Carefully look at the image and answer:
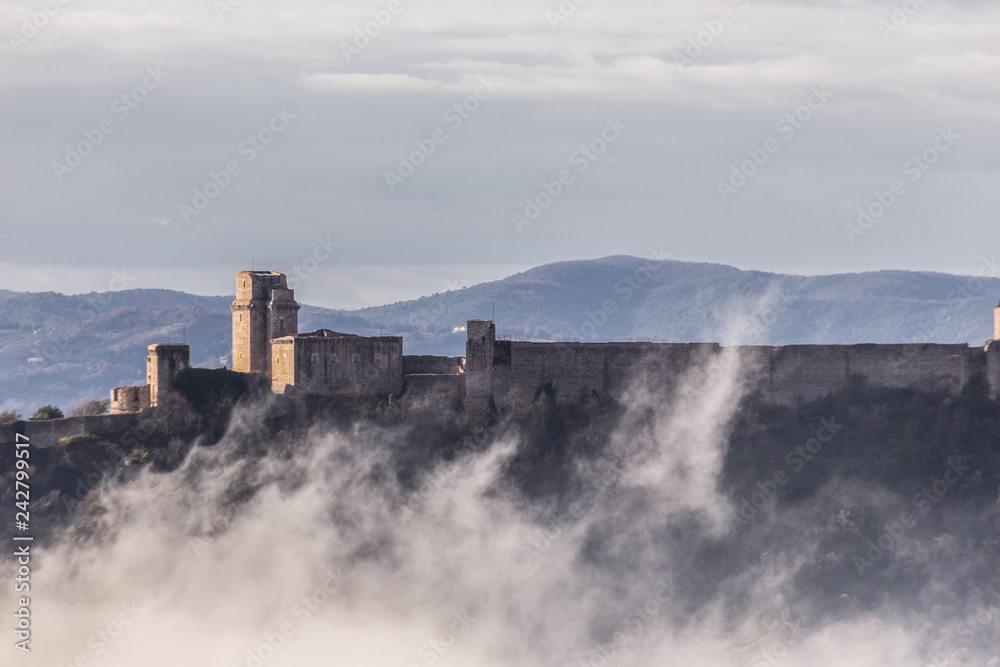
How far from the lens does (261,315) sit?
281 feet

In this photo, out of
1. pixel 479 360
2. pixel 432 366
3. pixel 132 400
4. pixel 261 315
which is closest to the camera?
pixel 479 360

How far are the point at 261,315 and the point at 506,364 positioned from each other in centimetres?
1356

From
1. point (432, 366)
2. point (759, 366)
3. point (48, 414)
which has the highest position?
point (432, 366)

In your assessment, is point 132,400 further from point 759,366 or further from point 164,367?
point 759,366

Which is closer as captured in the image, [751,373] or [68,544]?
[68,544]

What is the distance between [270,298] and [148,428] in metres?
9.49

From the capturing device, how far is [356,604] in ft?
280

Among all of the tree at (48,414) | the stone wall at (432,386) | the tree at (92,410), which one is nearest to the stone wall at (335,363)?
the stone wall at (432,386)

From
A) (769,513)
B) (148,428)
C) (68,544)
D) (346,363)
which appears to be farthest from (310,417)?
(769,513)

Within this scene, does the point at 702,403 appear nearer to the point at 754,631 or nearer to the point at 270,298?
the point at 754,631

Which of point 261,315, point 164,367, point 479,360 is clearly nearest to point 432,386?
point 479,360

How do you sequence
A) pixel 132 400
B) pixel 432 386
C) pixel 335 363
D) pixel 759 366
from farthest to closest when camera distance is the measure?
1. pixel 759 366
2. pixel 432 386
3. pixel 132 400
4. pixel 335 363

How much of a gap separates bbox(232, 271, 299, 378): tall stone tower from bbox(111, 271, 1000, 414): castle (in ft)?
0.18

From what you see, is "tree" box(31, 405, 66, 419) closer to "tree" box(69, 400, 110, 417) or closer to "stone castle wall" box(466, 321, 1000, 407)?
"tree" box(69, 400, 110, 417)
